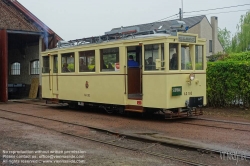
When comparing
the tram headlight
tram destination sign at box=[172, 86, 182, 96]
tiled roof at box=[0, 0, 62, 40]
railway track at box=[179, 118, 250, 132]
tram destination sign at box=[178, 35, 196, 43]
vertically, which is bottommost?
railway track at box=[179, 118, 250, 132]

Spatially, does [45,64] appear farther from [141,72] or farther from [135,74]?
[141,72]

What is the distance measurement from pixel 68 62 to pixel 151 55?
483 cm

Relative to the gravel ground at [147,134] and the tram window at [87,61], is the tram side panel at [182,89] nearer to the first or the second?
the gravel ground at [147,134]

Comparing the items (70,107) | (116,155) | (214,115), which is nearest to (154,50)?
(214,115)

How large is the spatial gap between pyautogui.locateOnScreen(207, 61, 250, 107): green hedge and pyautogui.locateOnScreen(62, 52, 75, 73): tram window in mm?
5688

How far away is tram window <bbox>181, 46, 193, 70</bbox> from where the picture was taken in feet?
37.6

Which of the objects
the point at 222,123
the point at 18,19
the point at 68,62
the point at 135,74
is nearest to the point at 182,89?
the point at 222,123

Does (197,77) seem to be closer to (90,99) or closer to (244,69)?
(244,69)

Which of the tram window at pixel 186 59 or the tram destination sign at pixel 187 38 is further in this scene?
the tram window at pixel 186 59

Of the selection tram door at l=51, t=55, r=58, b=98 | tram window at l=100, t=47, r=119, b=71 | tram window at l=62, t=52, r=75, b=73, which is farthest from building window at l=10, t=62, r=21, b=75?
tram window at l=100, t=47, r=119, b=71

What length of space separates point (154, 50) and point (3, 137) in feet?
17.0

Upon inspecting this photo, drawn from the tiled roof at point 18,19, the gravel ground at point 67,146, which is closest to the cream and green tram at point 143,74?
the gravel ground at point 67,146

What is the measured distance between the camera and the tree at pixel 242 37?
156ft

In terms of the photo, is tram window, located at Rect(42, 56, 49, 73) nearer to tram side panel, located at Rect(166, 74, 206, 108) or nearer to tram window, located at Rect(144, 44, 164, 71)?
tram window, located at Rect(144, 44, 164, 71)
